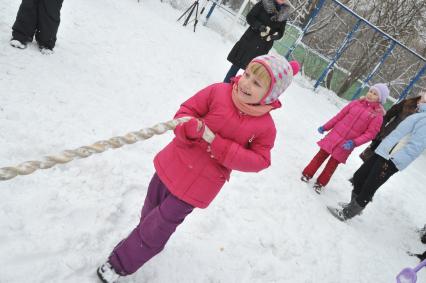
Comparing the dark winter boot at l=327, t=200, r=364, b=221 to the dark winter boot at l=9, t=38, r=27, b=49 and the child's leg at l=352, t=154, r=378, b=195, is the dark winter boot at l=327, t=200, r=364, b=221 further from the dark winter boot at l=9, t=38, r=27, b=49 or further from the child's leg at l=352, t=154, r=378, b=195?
the dark winter boot at l=9, t=38, r=27, b=49

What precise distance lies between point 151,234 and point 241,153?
0.63 metres

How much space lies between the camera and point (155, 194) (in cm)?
197


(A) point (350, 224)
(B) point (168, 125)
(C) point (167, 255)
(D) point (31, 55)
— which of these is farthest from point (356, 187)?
(D) point (31, 55)

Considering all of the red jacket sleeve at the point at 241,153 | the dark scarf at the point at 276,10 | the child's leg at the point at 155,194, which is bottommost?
the child's leg at the point at 155,194

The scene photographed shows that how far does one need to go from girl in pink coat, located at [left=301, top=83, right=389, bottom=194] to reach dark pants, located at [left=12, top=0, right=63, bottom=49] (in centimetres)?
330

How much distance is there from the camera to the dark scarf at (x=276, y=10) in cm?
466

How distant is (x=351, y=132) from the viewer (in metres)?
4.16

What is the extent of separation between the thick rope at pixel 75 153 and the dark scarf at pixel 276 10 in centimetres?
355

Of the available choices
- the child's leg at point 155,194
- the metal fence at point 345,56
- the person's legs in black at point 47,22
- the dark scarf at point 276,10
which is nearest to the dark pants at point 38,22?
the person's legs in black at point 47,22

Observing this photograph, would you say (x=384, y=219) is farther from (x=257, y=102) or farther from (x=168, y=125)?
(x=168, y=125)

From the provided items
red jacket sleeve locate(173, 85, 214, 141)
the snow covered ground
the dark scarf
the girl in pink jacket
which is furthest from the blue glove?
red jacket sleeve locate(173, 85, 214, 141)

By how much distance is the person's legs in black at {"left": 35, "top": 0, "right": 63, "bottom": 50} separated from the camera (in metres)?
3.72

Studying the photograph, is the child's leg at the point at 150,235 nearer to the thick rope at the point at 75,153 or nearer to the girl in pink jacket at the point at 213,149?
the girl in pink jacket at the point at 213,149

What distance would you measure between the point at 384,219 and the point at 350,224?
98 centimetres
